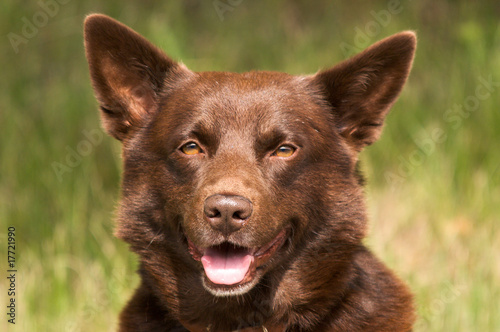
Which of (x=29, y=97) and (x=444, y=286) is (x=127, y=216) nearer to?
(x=444, y=286)

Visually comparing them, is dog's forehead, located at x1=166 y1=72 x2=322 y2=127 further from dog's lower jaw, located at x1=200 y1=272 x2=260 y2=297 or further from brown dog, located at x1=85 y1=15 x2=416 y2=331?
dog's lower jaw, located at x1=200 y1=272 x2=260 y2=297

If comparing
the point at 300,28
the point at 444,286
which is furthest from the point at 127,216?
the point at 300,28

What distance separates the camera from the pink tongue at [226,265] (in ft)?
10.4

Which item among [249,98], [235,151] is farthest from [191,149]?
[249,98]

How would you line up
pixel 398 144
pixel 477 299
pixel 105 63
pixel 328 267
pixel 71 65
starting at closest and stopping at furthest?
pixel 328 267, pixel 105 63, pixel 477 299, pixel 398 144, pixel 71 65

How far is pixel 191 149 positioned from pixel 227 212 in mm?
566

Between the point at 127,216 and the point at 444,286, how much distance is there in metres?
2.25

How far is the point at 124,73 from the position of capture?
381cm

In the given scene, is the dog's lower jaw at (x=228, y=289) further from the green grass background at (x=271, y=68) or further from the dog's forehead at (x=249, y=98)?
the green grass background at (x=271, y=68)

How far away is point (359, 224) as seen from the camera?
3.56 meters

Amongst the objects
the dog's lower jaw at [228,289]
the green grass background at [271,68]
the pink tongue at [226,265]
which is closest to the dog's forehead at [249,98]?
the pink tongue at [226,265]

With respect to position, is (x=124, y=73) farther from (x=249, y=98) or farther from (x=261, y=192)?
(x=261, y=192)

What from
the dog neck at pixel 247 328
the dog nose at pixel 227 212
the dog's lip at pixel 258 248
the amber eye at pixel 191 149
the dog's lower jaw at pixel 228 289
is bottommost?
the dog neck at pixel 247 328

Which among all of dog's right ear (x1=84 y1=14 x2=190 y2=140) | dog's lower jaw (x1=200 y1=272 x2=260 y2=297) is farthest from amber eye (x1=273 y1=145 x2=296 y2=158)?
dog's right ear (x1=84 y1=14 x2=190 y2=140)
